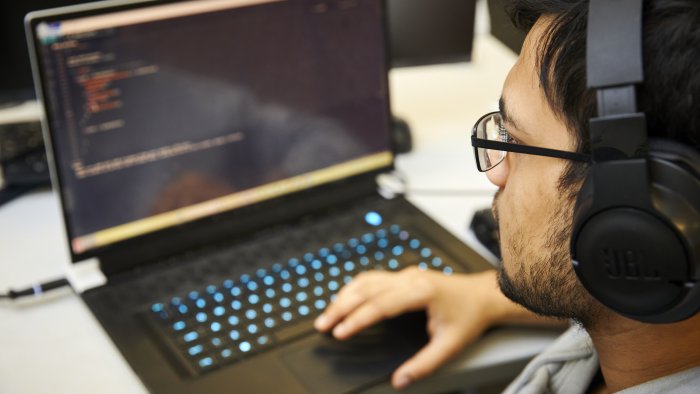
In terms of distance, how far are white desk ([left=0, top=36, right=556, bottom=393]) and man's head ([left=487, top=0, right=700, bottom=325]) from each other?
28 cm

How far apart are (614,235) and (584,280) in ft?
0.17

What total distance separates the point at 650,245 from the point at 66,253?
906 mm

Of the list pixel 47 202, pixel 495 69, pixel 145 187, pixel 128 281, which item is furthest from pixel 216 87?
pixel 495 69

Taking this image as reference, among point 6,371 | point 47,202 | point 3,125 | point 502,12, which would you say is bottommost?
point 6,371

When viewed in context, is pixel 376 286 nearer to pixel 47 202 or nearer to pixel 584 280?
pixel 584 280

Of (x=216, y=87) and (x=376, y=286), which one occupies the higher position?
(x=216, y=87)

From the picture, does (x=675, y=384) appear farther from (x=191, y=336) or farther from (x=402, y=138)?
(x=402, y=138)

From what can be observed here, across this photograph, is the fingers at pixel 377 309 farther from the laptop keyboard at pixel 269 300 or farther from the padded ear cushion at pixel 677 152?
the padded ear cushion at pixel 677 152

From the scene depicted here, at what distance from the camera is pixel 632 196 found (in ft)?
2.11

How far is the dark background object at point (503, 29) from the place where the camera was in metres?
0.84

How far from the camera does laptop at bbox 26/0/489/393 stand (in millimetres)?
1056

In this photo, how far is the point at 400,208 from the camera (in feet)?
4.34

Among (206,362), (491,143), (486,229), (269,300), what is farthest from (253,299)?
(491,143)

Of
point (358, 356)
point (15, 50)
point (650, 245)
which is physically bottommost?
point (358, 356)
